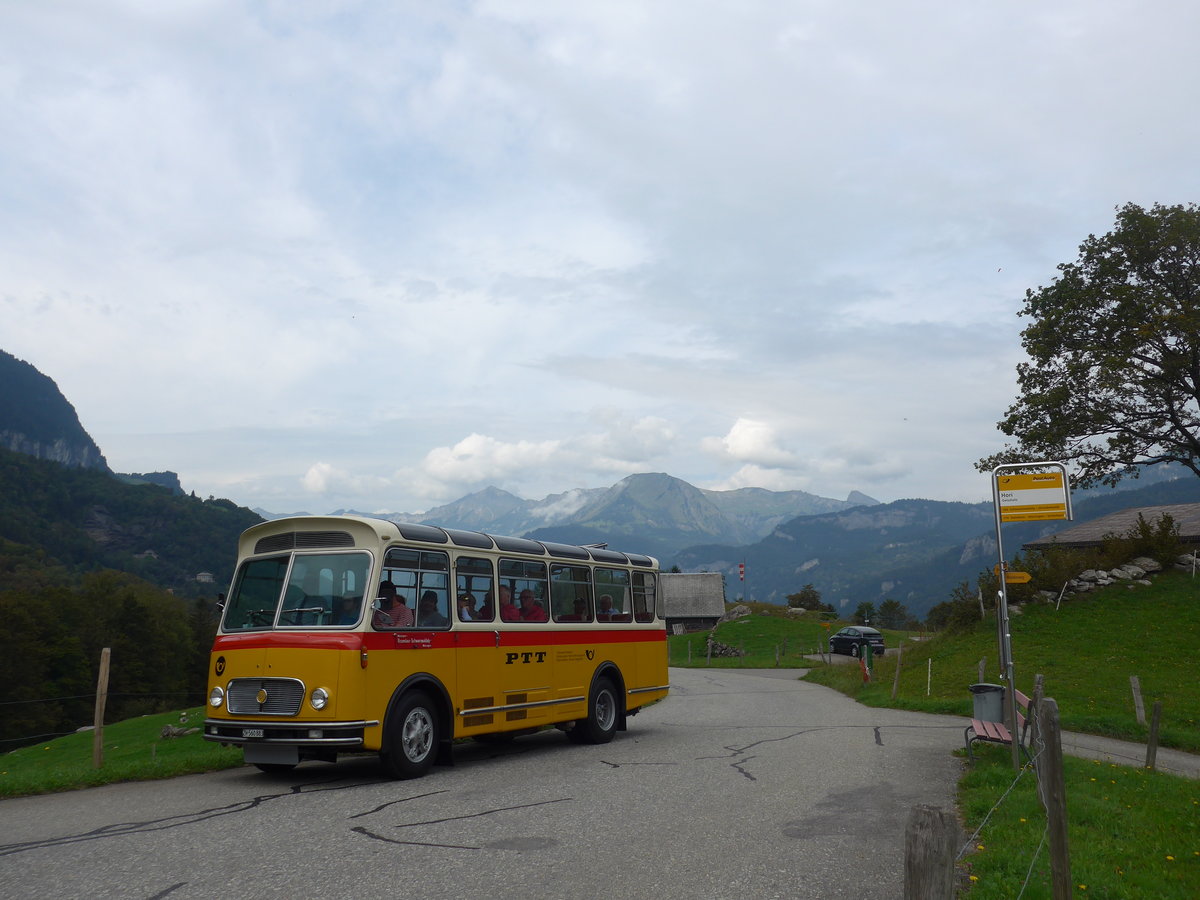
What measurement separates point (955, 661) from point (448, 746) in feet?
68.8

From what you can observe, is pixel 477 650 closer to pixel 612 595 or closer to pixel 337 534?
pixel 337 534

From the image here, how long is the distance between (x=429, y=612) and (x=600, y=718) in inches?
198

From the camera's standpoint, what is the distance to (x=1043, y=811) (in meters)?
8.46

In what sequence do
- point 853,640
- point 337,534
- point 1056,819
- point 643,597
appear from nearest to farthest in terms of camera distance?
point 1056,819, point 337,534, point 643,597, point 853,640

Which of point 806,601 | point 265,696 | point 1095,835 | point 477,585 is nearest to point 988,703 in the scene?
point 1095,835

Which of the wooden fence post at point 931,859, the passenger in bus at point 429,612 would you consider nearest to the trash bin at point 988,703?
the passenger in bus at point 429,612

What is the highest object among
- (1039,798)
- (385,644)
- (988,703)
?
(385,644)

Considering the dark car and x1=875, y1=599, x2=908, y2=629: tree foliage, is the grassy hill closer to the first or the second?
the dark car

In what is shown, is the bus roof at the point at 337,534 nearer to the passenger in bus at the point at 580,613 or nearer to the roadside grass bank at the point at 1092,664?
the passenger in bus at the point at 580,613

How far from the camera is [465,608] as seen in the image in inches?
492

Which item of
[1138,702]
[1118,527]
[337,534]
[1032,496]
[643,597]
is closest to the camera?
[1032,496]

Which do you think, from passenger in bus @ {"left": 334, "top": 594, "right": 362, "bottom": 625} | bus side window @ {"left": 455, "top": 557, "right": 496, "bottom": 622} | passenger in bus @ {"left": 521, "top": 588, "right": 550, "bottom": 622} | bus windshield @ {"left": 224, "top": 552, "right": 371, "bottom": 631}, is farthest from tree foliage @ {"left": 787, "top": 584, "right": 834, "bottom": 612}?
passenger in bus @ {"left": 334, "top": 594, "right": 362, "bottom": 625}

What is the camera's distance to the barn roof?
37822 millimetres

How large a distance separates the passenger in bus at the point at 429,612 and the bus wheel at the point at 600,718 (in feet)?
13.6
